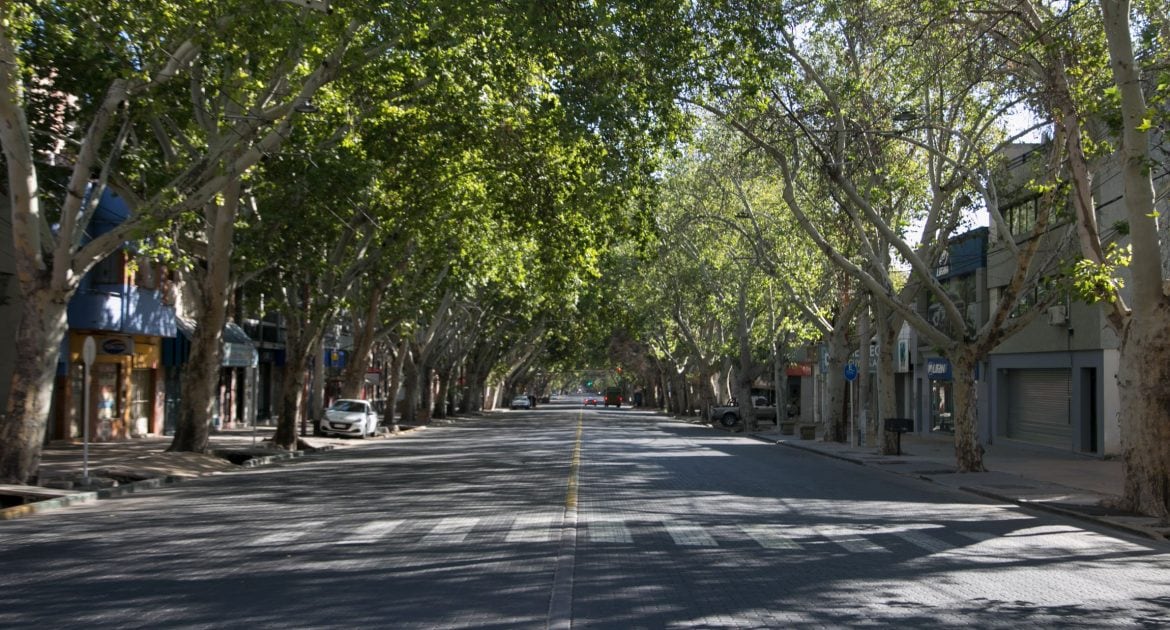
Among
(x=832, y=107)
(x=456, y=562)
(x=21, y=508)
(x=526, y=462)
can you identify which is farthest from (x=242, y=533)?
(x=832, y=107)

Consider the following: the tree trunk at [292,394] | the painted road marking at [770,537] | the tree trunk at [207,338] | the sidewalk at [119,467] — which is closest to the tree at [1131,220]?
the painted road marking at [770,537]

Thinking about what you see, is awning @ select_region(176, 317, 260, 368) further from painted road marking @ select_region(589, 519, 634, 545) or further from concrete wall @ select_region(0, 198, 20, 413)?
painted road marking @ select_region(589, 519, 634, 545)

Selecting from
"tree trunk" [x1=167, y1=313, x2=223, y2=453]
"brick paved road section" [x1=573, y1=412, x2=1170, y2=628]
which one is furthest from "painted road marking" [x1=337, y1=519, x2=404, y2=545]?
"tree trunk" [x1=167, y1=313, x2=223, y2=453]

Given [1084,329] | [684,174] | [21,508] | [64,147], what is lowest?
[21,508]

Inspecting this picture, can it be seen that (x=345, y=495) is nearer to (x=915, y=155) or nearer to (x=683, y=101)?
(x=683, y=101)

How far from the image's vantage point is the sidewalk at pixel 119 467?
17.2 metres

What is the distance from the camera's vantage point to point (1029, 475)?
80.7 ft

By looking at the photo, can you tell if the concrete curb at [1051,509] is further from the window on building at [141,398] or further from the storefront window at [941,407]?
the window on building at [141,398]

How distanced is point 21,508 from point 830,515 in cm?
1134

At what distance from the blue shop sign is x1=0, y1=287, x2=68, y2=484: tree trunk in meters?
34.7

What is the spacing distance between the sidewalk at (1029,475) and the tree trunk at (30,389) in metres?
15.8

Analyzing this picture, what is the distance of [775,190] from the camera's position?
40.5m

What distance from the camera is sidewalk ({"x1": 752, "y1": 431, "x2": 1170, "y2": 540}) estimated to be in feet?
54.7

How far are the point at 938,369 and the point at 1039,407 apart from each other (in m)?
8.54
